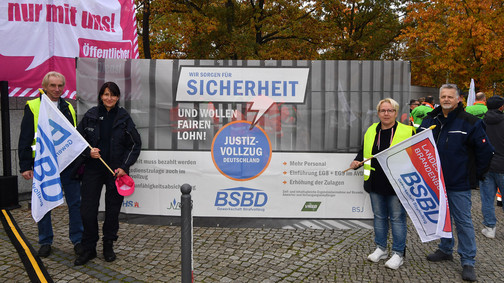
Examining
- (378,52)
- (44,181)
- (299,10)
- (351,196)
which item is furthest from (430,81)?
(44,181)

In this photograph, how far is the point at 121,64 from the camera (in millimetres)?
5328

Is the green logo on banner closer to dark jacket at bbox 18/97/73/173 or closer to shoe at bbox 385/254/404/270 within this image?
shoe at bbox 385/254/404/270

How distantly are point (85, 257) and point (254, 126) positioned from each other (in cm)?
237

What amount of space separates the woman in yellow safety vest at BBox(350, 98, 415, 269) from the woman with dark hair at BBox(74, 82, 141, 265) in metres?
2.51

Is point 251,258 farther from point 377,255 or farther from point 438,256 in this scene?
point 438,256

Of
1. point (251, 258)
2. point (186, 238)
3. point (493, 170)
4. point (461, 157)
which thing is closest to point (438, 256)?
point (461, 157)

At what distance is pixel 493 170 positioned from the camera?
572cm

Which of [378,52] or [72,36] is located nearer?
[72,36]

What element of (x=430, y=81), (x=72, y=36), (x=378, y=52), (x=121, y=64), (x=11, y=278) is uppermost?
(x=378, y=52)

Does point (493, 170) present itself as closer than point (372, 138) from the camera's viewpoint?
No

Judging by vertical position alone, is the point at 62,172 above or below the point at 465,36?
below

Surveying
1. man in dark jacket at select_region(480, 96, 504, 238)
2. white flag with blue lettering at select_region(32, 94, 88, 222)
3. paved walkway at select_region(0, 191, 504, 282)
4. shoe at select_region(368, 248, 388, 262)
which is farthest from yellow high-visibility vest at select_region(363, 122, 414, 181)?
white flag with blue lettering at select_region(32, 94, 88, 222)

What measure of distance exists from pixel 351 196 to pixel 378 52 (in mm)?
19732

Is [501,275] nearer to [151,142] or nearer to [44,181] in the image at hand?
[151,142]
